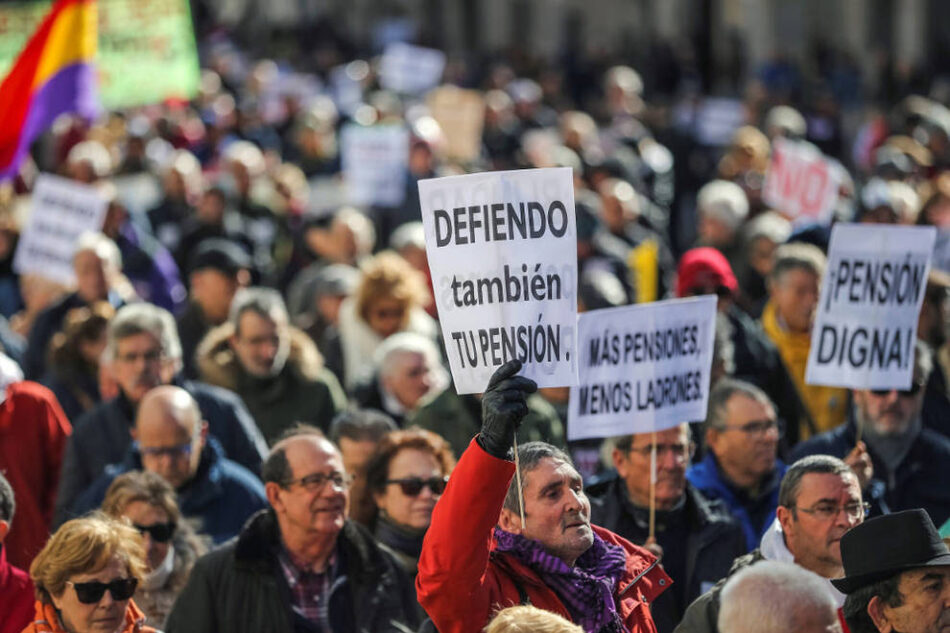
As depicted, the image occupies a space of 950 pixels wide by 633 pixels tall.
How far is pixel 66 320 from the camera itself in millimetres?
9836

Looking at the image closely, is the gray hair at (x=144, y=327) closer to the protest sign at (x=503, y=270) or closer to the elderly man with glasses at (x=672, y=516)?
the elderly man with glasses at (x=672, y=516)

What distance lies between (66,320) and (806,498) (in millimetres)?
5019

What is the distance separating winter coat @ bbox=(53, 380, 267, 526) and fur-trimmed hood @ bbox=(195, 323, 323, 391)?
2.95 ft

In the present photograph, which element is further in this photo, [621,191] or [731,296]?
[621,191]

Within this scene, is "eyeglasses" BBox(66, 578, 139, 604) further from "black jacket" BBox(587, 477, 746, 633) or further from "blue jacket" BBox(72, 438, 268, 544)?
"black jacket" BBox(587, 477, 746, 633)

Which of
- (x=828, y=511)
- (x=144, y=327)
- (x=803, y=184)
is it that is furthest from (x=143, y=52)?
(x=828, y=511)

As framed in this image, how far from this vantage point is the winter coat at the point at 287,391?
8.93 meters

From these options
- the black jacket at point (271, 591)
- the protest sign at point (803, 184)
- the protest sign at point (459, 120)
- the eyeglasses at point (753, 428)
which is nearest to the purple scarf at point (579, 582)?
the black jacket at point (271, 591)

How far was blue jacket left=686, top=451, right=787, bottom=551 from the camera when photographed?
23.5 ft

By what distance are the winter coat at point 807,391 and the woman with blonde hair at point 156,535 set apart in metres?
3.36

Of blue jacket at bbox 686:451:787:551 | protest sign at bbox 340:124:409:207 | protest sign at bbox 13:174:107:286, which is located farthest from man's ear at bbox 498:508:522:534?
protest sign at bbox 340:124:409:207

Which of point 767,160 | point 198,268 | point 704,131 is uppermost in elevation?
point 198,268

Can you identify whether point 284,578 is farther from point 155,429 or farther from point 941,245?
point 941,245

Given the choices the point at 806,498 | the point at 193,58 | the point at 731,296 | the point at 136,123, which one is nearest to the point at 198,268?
the point at 731,296
